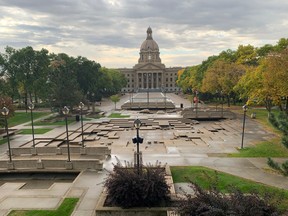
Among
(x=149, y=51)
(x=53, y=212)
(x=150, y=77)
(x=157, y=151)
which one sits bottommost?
(x=157, y=151)

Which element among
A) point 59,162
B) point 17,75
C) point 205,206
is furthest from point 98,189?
point 17,75

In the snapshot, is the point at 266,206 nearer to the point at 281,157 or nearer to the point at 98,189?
the point at 98,189

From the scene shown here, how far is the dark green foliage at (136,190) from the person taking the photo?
11.8 meters

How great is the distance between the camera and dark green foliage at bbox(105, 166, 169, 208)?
38.6 ft

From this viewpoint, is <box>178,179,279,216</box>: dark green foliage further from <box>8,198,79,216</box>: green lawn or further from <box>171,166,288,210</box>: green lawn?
<box>8,198,79,216</box>: green lawn

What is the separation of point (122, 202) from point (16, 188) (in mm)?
7070

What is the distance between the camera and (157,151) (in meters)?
22.6

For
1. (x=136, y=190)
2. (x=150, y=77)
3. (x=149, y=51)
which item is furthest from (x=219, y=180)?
(x=149, y=51)

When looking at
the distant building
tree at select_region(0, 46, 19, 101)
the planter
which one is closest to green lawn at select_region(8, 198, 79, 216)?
the planter

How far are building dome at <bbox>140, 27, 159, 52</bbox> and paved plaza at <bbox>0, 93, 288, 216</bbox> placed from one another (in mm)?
150343

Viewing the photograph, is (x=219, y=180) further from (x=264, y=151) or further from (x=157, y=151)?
(x=264, y=151)

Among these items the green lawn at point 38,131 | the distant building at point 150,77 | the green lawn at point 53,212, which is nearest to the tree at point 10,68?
the green lawn at point 38,131

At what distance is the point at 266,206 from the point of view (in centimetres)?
913

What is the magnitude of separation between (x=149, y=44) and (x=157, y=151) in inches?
6682
